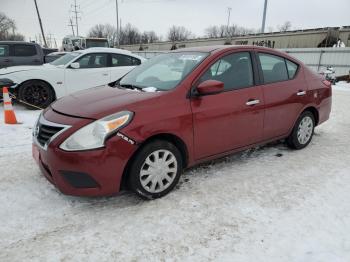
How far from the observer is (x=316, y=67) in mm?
20297

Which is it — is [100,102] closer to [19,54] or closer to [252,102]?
[252,102]

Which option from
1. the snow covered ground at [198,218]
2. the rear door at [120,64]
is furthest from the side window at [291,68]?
the rear door at [120,64]

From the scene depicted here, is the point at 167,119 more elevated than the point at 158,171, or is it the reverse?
the point at 167,119

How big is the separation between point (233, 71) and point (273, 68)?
0.88m

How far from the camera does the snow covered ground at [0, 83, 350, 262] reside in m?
2.57

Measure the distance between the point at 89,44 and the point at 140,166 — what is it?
22729mm

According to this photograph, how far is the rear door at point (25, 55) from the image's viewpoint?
10.8 m

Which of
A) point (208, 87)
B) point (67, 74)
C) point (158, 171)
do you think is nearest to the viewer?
point (158, 171)

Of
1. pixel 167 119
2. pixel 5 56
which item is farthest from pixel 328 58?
pixel 167 119

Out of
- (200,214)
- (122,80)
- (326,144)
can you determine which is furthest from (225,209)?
(326,144)

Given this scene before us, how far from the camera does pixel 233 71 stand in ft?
13.0

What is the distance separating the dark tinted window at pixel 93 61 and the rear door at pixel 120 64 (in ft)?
0.82

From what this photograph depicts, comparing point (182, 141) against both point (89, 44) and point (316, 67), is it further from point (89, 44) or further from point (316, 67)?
point (89, 44)

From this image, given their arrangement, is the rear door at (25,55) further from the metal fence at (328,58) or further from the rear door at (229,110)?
the metal fence at (328,58)
